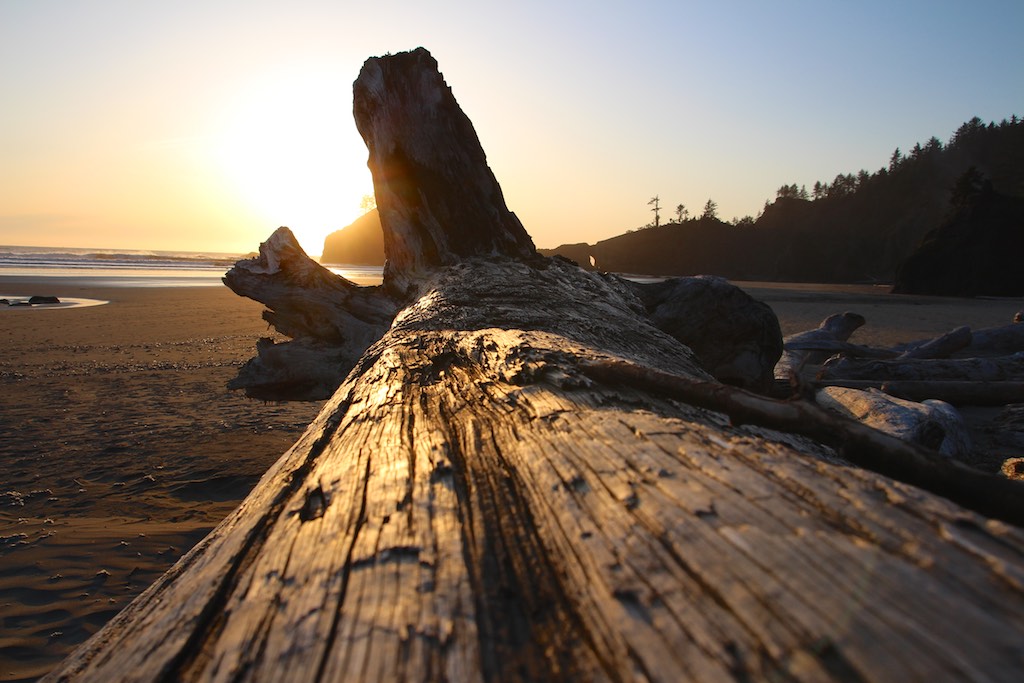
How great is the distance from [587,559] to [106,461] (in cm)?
452

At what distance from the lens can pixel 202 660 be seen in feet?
2.71

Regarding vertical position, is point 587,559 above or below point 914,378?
above

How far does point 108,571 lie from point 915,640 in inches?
128

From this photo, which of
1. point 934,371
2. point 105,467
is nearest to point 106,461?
point 105,467

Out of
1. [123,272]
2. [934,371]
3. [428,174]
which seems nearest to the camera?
[428,174]

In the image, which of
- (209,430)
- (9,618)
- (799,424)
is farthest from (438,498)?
(209,430)

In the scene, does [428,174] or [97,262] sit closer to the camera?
[428,174]

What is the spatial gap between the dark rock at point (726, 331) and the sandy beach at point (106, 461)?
3.70m

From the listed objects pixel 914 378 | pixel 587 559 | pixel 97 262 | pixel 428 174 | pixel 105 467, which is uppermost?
pixel 428 174

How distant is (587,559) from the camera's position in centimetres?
87

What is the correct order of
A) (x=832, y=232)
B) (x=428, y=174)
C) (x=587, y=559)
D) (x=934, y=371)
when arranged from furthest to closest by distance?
(x=832, y=232), (x=934, y=371), (x=428, y=174), (x=587, y=559)

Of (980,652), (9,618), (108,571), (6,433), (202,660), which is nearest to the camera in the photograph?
(980,652)

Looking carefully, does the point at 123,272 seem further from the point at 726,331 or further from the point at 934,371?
the point at 934,371

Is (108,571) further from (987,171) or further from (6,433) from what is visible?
(987,171)
